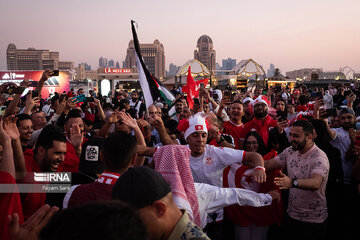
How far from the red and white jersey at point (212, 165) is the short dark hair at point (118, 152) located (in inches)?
44.6

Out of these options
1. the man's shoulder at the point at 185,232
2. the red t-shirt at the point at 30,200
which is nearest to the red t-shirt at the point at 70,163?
the red t-shirt at the point at 30,200

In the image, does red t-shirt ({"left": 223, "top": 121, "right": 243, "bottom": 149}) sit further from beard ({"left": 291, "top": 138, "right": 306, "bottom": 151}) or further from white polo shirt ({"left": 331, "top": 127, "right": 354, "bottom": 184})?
beard ({"left": 291, "top": 138, "right": 306, "bottom": 151})

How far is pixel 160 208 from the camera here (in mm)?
1651

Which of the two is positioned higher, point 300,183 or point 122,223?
point 122,223

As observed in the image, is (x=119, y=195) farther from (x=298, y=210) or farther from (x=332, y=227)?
(x=332, y=227)

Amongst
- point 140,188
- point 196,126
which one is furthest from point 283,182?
point 140,188

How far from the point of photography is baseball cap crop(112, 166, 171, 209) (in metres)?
1.61

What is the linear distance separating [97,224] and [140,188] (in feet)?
2.06

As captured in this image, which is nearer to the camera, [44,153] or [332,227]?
[44,153]

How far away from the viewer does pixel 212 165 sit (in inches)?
139

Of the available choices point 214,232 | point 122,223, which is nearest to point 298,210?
point 214,232

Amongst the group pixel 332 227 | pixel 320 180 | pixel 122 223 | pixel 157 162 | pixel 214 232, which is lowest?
pixel 332 227

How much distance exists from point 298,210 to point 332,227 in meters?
1.70

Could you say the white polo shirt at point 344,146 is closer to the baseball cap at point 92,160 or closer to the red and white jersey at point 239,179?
the red and white jersey at point 239,179
